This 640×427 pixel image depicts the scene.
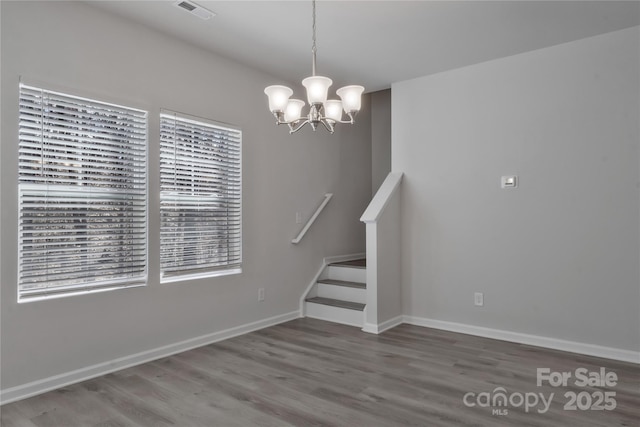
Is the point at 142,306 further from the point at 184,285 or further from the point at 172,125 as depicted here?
the point at 172,125

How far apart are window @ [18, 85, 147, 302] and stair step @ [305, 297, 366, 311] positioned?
80.5 inches

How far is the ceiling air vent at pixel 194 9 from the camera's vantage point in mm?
2979

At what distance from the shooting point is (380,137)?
236 inches

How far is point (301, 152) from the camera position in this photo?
15.9 ft

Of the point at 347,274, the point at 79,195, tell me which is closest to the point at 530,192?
the point at 347,274

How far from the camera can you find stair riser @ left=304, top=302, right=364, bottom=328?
442 centimetres

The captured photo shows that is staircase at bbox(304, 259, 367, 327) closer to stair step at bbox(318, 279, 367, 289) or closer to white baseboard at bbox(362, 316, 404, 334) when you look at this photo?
stair step at bbox(318, 279, 367, 289)

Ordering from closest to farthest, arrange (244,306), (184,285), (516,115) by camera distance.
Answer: (184,285), (516,115), (244,306)

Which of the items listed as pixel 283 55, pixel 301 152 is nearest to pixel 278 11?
pixel 283 55

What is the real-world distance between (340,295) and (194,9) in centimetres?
322

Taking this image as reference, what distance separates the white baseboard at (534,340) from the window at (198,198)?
2110mm

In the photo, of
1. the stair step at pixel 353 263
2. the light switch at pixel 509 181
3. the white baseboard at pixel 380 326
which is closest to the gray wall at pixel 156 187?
the stair step at pixel 353 263

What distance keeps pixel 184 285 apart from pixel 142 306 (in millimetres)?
401

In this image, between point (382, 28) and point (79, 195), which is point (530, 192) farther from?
point (79, 195)
